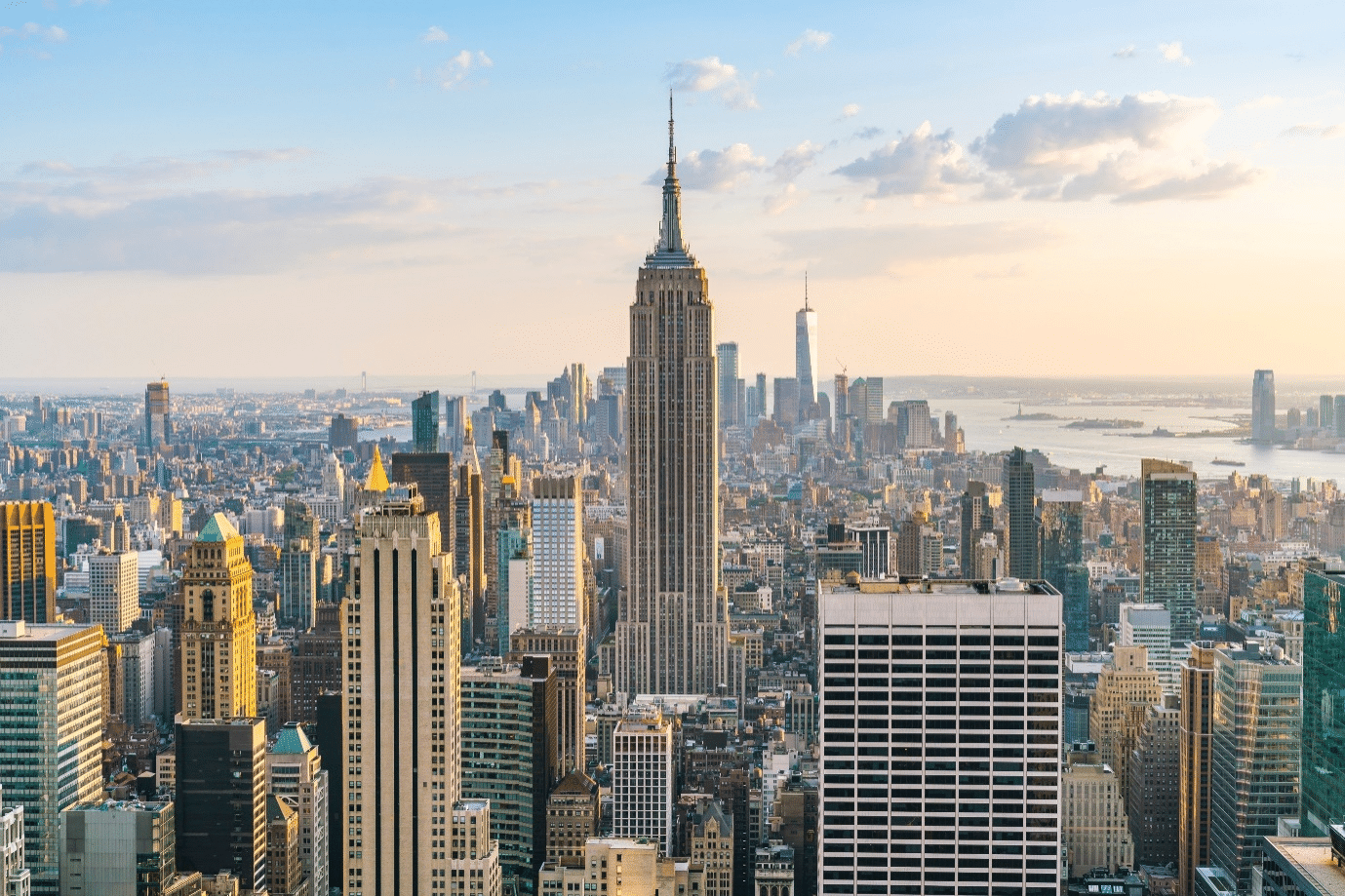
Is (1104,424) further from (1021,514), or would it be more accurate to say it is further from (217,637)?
(217,637)

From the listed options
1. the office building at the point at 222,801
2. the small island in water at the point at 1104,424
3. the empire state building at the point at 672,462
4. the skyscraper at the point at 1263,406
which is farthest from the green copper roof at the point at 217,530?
the skyscraper at the point at 1263,406

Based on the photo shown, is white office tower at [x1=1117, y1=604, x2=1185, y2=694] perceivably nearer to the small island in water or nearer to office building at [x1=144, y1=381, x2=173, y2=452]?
the small island in water

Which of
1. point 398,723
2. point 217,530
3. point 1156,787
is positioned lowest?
point 1156,787

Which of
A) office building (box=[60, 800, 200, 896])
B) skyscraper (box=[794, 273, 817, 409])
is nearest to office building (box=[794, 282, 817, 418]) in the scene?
skyscraper (box=[794, 273, 817, 409])

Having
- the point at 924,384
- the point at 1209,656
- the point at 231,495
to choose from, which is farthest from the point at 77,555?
the point at 1209,656

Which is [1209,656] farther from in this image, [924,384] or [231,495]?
[231,495]

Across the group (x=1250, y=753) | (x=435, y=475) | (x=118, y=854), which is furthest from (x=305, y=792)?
(x=435, y=475)
